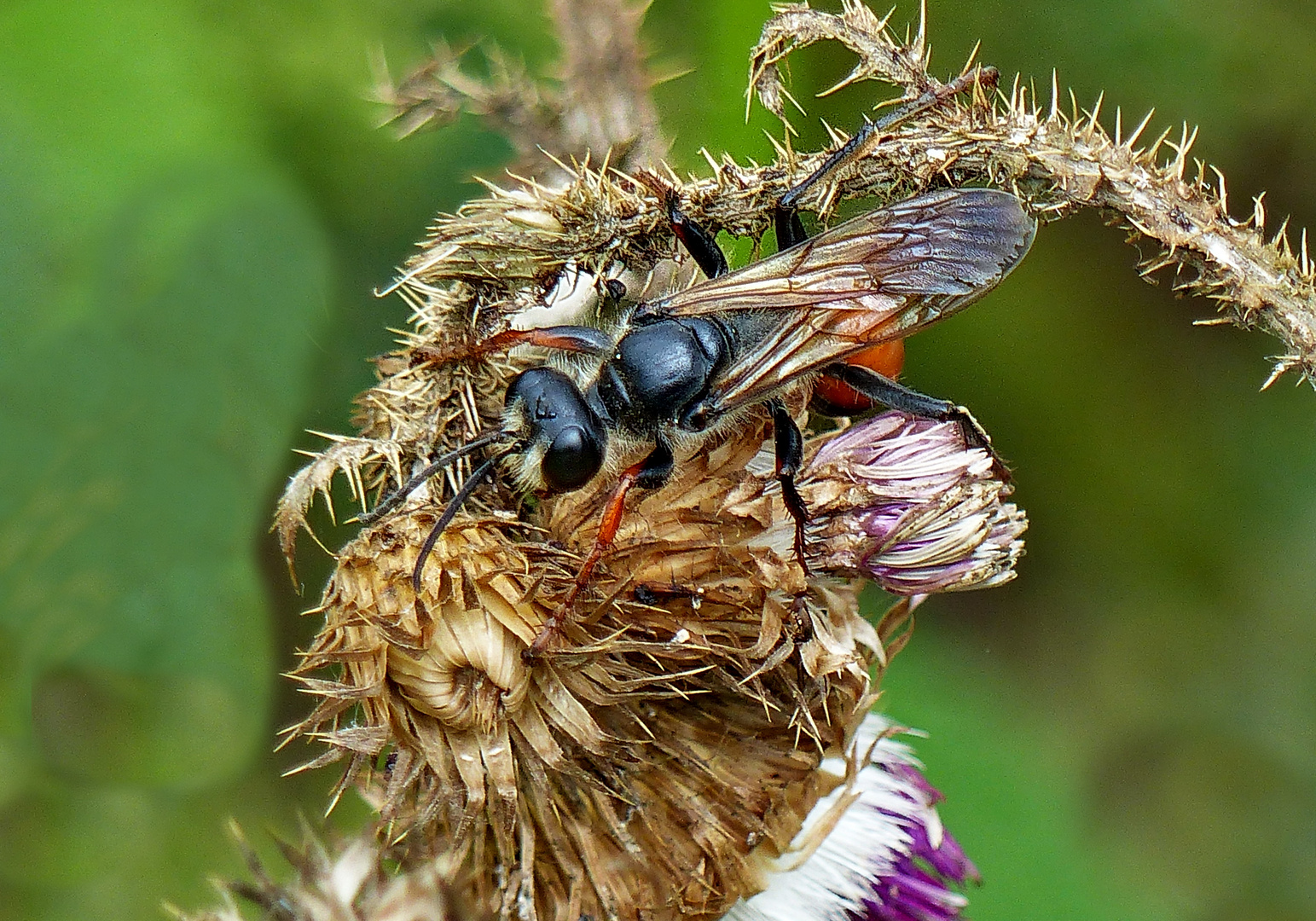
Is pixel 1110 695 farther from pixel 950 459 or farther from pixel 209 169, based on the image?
pixel 209 169

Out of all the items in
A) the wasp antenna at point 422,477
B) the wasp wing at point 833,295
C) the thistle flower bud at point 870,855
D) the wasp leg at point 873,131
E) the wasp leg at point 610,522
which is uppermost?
the wasp leg at point 873,131

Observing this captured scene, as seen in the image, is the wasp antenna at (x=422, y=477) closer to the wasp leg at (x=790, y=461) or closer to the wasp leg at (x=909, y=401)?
the wasp leg at (x=790, y=461)

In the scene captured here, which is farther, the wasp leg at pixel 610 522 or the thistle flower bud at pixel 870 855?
the thistle flower bud at pixel 870 855

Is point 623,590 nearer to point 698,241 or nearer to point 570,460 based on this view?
point 570,460

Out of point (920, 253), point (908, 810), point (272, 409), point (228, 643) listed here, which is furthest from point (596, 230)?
point (228, 643)

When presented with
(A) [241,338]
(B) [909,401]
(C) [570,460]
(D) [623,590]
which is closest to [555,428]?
(C) [570,460]

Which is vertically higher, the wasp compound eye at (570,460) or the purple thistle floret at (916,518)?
the wasp compound eye at (570,460)

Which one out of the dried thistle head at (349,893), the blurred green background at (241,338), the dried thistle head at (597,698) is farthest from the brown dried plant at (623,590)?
the blurred green background at (241,338)
